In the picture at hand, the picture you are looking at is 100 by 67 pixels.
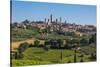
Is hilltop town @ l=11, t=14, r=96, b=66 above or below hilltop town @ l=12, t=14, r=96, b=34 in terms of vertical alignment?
below

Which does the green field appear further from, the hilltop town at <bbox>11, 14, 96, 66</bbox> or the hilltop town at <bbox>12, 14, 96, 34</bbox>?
the hilltop town at <bbox>12, 14, 96, 34</bbox>

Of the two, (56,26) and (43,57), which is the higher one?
(56,26)

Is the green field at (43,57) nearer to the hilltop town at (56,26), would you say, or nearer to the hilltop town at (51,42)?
the hilltop town at (51,42)

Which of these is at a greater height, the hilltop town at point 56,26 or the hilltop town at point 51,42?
the hilltop town at point 56,26

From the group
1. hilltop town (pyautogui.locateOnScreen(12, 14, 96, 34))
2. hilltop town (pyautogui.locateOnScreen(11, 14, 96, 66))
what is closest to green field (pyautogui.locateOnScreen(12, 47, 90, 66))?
hilltop town (pyautogui.locateOnScreen(11, 14, 96, 66))

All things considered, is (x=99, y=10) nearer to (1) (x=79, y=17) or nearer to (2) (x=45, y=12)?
(1) (x=79, y=17)

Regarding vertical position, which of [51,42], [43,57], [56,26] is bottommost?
[43,57]

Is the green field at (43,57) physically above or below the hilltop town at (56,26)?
below

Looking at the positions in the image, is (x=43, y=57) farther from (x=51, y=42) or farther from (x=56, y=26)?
(x=56, y=26)

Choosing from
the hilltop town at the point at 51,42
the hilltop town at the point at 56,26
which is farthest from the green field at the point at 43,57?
the hilltop town at the point at 56,26

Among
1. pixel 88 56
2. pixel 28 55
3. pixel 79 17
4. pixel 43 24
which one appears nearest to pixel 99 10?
pixel 79 17

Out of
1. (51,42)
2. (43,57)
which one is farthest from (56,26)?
(43,57)
